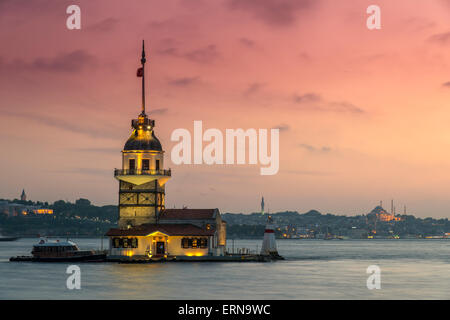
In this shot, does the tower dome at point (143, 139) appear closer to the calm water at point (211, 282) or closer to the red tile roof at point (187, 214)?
the red tile roof at point (187, 214)

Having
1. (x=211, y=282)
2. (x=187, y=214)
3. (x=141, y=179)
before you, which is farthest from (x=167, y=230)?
(x=211, y=282)

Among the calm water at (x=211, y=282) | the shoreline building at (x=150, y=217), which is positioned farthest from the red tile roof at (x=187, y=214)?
the calm water at (x=211, y=282)

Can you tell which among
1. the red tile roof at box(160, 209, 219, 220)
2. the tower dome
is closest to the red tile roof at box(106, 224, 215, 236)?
the red tile roof at box(160, 209, 219, 220)

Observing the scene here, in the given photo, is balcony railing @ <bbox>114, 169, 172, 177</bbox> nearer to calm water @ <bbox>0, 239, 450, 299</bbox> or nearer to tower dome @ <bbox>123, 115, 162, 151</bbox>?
tower dome @ <bbox>123, 115, 162, 151</bbox>

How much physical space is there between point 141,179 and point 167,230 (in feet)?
26.0

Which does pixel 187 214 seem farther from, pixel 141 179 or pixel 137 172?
pixel 137 172

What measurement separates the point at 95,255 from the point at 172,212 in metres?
11.1

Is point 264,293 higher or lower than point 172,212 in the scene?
lower

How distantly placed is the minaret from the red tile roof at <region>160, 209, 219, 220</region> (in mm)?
1081

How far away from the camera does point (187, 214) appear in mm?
94062
